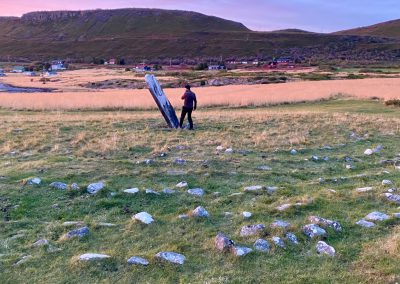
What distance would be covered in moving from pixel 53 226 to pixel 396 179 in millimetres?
8090

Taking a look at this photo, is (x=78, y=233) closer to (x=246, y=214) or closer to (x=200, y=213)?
(x=200, y=213)

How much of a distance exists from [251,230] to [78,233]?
2870mm

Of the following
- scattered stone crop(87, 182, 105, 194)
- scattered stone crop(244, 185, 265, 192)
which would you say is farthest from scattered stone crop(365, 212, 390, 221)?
scattered stone crop(87, 182, 105, 194)

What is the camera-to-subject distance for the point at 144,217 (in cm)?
846

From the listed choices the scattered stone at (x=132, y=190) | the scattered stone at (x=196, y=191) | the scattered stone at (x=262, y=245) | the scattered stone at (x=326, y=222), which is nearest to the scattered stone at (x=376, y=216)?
the scattered stone at (x=326, y=222)

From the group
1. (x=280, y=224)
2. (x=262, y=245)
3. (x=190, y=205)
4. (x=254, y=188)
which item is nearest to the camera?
(x=262, y=245)

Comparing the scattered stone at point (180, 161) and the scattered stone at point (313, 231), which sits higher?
the scattered stone at point (313, 231)

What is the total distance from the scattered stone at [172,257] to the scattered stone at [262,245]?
→ 1.18 m

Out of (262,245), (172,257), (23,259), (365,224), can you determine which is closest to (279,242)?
(262,245)

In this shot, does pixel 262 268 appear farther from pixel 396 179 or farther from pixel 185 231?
pixel 396 179

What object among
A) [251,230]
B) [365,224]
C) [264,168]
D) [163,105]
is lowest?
[264,168]

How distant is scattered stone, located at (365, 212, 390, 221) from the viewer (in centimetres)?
853

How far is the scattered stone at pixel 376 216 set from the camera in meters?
8.53

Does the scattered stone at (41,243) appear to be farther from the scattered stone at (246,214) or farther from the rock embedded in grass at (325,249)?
the rock embedded in grass at (325,249)
